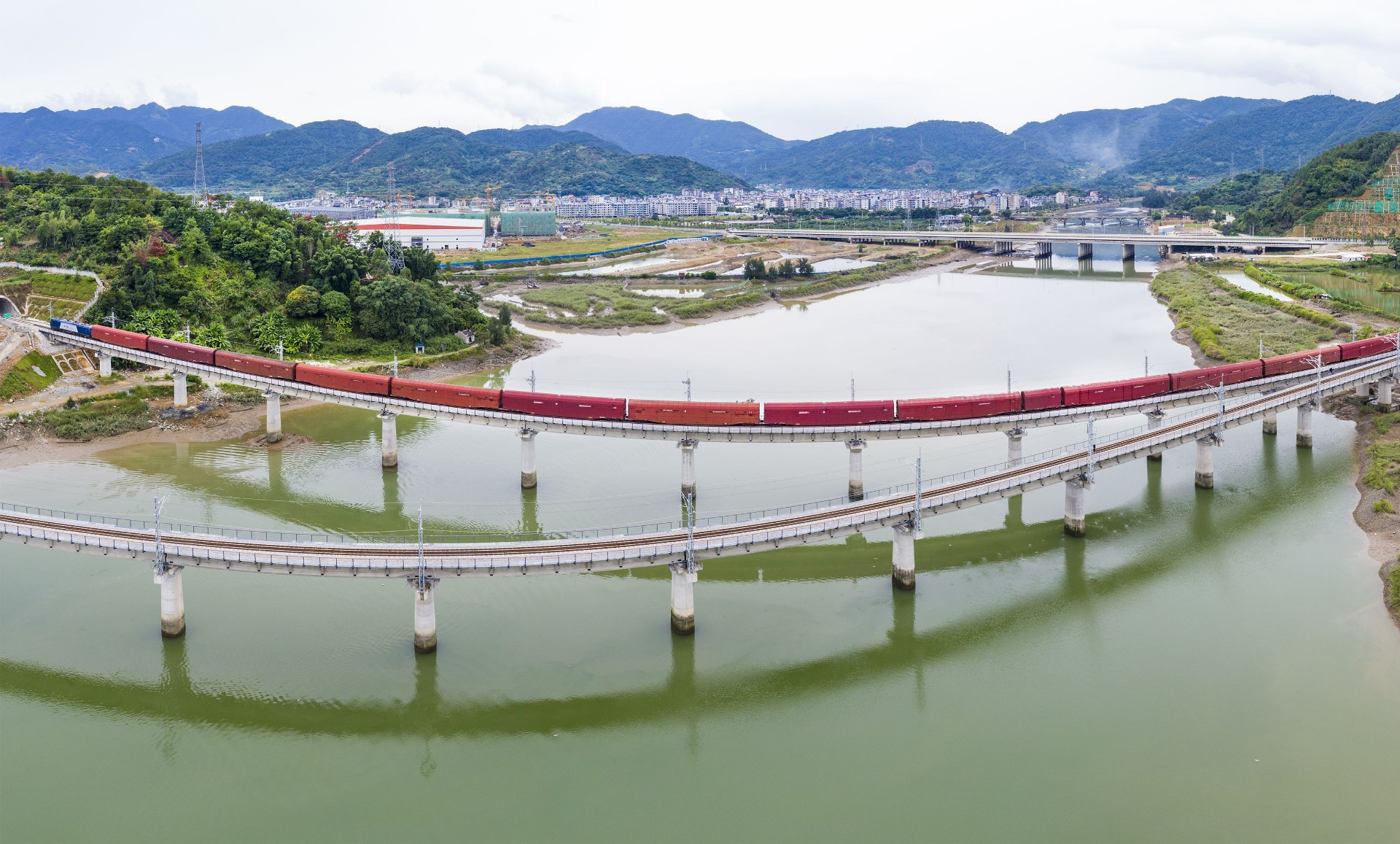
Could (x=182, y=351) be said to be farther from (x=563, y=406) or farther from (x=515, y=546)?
(x=515, y=546)

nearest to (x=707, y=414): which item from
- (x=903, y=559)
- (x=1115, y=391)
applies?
(x=903, y=559)

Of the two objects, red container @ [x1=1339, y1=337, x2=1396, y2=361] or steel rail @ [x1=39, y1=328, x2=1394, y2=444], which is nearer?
steel rail @ [x1=39, y1=328, x2=1394, y2=444]

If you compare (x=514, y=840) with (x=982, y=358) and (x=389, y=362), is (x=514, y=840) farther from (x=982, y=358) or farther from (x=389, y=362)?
(x=982, y=358)

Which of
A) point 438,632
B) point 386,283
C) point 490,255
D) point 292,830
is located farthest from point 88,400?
point 490,255

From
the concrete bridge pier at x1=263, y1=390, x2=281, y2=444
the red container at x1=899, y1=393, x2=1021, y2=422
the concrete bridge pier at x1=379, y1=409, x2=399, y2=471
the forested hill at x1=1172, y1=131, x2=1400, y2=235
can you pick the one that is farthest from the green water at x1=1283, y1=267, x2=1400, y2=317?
the concrete bridge pier at x1=263, y1=390, x2=281, y2=444

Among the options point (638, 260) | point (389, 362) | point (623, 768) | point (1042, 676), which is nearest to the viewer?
point (623, 768)

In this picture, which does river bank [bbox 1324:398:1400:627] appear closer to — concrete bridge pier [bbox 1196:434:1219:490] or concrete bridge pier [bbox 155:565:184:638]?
concrete bridge pier [bbox 1196:434:1219:490]
